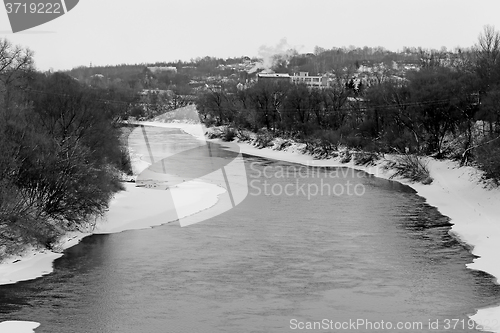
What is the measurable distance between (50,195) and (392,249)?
11353 mm

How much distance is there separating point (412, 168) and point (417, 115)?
23.0 feet

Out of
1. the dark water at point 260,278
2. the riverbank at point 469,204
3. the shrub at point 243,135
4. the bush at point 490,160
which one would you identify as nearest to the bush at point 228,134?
the shrub at point 243,135

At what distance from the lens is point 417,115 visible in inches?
1596

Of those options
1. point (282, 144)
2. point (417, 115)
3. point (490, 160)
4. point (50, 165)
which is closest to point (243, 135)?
point (282, 144)

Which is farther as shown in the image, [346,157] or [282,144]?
[282,144]

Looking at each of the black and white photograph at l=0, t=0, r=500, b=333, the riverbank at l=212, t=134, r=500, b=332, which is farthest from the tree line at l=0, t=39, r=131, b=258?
the riverbank at l=212, t=134, r=500, b=332

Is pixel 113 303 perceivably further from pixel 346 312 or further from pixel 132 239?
pixel 132 239

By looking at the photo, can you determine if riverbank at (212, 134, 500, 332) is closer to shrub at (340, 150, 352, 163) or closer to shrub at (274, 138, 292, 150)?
shrub at (340, 150, 352, 163)

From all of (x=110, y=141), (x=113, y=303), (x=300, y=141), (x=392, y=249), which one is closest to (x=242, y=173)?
(x=110, y=141)

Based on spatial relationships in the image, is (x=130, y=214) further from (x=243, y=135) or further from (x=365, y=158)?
(x=243, y=135)

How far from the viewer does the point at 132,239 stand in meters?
20.4

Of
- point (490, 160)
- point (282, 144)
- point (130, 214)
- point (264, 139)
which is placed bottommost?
point (282, 144)

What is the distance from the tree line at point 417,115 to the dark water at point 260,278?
9.78 m

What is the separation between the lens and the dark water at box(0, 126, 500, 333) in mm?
12805
